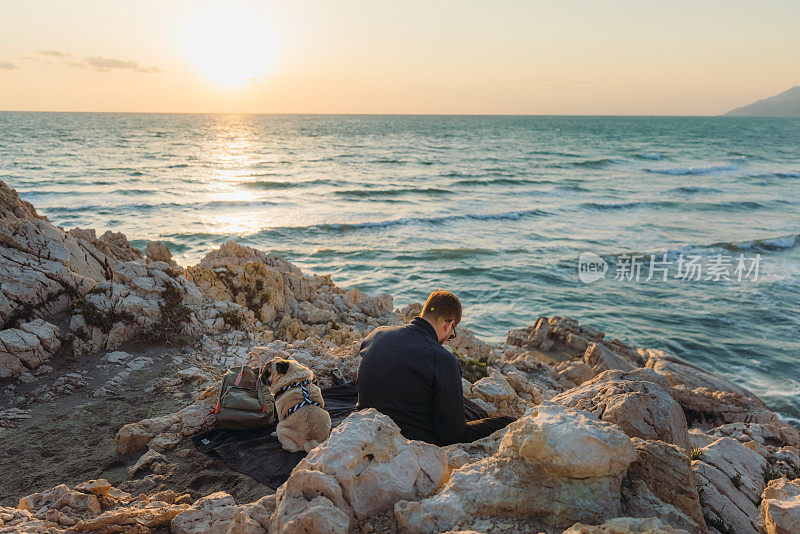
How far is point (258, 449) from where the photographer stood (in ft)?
15.1

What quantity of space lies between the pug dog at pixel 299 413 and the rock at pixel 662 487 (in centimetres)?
262

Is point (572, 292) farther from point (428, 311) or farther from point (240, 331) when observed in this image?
point (428, 311)

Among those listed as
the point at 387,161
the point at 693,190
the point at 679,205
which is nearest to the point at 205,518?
the point at 679,205

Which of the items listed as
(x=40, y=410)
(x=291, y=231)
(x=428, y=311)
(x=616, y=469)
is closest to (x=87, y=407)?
(x=40, y=410)

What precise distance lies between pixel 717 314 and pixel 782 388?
4.05 m

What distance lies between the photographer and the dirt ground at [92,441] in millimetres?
4332

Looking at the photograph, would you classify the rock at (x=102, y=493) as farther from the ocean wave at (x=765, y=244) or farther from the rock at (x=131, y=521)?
the ocean wave at (x=765, y=244)

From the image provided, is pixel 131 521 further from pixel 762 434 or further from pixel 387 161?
pixel 387 161

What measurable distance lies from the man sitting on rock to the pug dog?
47 centimetres

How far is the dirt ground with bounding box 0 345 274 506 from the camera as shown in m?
4.33

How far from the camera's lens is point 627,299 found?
50.4ft

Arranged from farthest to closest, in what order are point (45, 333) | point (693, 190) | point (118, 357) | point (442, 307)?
point (693, 190) → point (118, 357) → point (45, 333) → point (442, 307)

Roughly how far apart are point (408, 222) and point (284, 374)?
20.6 metres

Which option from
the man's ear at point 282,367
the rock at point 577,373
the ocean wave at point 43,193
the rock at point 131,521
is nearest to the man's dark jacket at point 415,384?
the man's ear at point 282,367
